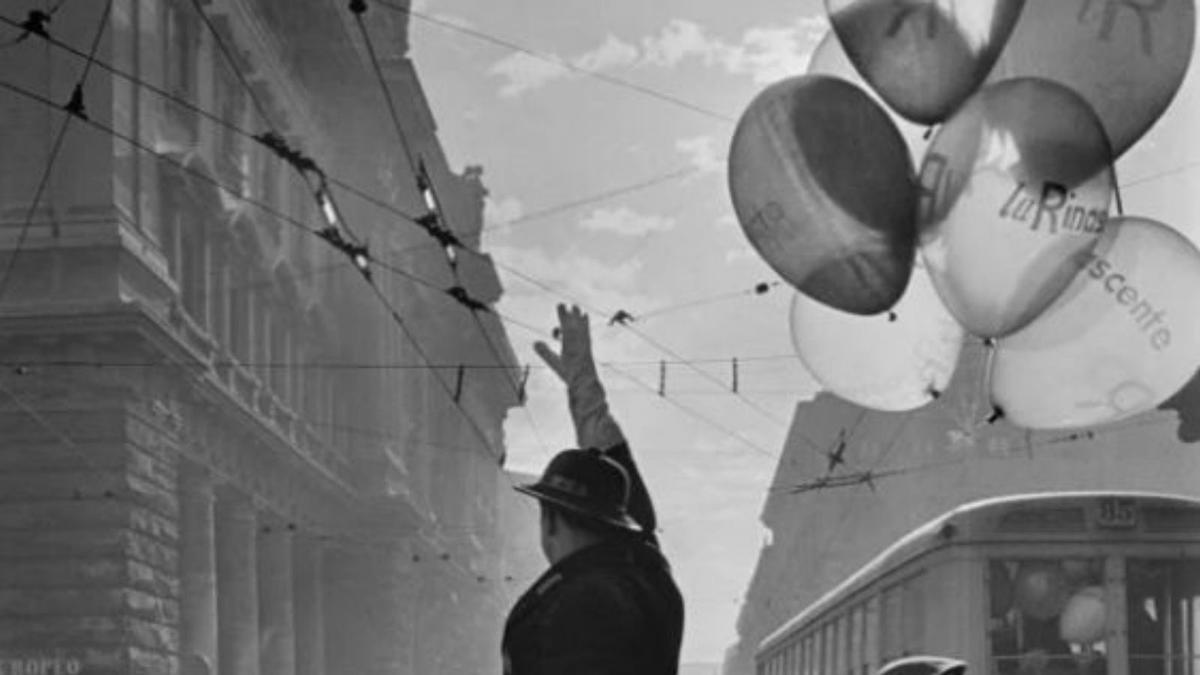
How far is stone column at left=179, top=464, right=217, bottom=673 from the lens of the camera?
71.1 ft

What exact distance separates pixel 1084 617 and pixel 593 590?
784 centimetres

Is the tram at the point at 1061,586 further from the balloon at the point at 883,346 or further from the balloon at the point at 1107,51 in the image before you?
the balloon at the point at 1107,51

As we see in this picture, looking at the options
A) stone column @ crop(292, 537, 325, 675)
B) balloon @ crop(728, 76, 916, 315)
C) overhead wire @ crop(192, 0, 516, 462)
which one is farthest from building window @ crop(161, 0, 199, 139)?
balloon @ crop(728, 76, 916, 315)

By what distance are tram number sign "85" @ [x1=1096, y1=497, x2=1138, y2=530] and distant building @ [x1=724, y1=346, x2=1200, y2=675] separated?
151 feet

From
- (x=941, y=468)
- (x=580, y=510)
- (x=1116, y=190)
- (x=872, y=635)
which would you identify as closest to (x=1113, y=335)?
(x=1116, y=190)

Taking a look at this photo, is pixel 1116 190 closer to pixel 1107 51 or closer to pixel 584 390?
pixel 1107 51

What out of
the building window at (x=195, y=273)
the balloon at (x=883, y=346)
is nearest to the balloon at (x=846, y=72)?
the balloon at (x=883, y=346)

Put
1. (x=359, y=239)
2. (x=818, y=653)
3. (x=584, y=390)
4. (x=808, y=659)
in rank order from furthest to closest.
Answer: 1. (x=359, y=239)
2. (x=808, y=659)
3. (x=818, y=653)
4. (x=584, y=390)

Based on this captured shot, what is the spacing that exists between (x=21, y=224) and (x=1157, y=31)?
14.5 meters

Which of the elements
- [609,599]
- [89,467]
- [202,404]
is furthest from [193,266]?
[609,599]

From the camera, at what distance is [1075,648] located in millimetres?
10648

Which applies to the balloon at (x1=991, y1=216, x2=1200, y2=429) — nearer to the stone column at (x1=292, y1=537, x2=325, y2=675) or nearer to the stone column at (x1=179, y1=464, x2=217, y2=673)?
the stone column at (x1=179, y1=464, x2=217, y2=673)

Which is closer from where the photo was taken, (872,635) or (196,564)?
(872,635)

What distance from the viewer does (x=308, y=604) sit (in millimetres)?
32875
